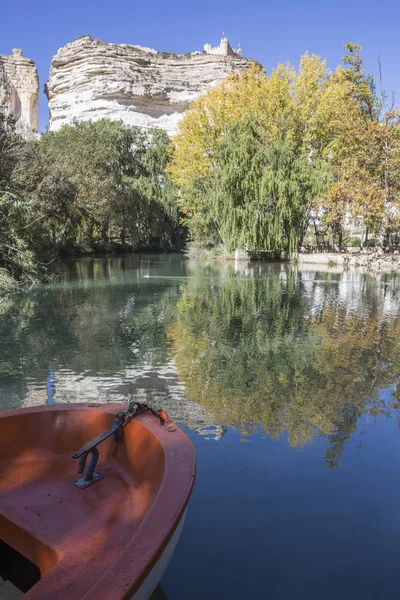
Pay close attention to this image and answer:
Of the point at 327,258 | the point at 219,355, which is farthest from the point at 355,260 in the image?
the point at 219,355

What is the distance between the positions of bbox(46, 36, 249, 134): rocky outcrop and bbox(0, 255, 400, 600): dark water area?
41.8m

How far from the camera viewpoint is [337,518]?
3.27 metres

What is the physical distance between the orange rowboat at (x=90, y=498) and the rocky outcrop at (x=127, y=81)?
4900 cm

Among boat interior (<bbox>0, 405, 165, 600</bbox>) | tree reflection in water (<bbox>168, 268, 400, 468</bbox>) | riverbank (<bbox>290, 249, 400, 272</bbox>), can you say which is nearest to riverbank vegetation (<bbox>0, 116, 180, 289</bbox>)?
→ tree reflection in water (<bbox>168, 268, 400, 468</bbox>)

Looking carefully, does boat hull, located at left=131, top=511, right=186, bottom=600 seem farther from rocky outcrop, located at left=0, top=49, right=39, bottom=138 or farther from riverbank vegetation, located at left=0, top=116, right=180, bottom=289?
rocky outcrop, located at left=0, top=49, right=39, bottom=138

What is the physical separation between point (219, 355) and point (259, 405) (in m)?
2.17

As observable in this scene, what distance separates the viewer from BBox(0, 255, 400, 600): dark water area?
2.83 metres

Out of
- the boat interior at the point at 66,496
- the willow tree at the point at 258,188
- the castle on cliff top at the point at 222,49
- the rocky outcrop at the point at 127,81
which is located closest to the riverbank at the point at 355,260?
the willow tree at the point at 258,188

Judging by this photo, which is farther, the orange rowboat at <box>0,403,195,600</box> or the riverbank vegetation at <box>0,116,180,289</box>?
the riverbank vegetation at <box>0,116,180,289</box>

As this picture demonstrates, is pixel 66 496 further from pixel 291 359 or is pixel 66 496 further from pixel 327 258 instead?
pixel 327 258

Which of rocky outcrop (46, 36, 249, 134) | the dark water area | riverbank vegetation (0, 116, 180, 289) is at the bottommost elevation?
the dark water area

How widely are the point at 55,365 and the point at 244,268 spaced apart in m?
16.8

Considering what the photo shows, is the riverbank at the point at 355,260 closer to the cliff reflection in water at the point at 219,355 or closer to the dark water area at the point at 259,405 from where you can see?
the cliff reflection in water at the point at 219,355

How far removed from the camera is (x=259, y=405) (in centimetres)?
532
